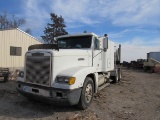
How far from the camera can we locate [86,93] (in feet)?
23.2

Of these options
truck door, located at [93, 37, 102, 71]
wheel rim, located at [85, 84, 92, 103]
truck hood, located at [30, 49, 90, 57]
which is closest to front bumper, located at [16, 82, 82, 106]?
wheel rim, located at [85, 84, 92, 103]

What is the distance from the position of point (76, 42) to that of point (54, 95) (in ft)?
10.4

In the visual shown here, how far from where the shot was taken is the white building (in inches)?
690

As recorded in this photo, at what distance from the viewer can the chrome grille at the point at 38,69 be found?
6336 millimetres

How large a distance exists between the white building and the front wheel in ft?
40.1

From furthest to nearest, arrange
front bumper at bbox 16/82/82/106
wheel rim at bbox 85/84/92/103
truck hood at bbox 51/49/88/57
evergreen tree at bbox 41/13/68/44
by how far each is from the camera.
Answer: evergreen tree at bbox 41/13/68/44 < wheel rim at bbox 85/84/92/103 < truck hood at bbox 51/49/88/57 < front bumper at bbox 16/82/82/106

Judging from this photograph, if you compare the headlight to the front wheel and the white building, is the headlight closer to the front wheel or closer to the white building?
the front wheel

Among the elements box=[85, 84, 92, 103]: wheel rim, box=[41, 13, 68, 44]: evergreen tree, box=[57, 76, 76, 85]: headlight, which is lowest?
box=[85, 84, 92, 103]: wheel rim

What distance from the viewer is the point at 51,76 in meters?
6.27

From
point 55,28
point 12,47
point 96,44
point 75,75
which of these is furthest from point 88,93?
point 55,28

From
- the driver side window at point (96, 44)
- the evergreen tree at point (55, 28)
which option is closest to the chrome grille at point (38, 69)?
the driver side window at point (96, 44)

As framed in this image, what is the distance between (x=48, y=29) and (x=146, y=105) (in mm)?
48789

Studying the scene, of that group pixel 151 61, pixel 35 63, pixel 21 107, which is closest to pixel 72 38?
pixel 35 63

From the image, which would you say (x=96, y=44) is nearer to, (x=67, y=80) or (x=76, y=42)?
(x=76, y=42)
